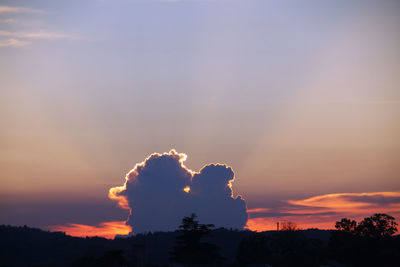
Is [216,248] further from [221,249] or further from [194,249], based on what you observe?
[221,249]

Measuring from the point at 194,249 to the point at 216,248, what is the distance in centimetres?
414

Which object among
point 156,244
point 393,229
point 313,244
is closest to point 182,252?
point 313,244

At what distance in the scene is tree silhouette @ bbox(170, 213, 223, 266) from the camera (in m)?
107

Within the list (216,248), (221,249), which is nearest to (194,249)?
(216,248)

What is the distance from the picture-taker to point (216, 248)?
109m

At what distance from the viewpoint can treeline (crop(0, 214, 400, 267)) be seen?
10981 centimetres

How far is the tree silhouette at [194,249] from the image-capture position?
107 m

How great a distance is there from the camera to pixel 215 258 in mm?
108625

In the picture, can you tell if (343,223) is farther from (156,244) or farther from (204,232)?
(156,244)

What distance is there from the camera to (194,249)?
4316 inches

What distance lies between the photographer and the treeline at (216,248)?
10981 centimetres

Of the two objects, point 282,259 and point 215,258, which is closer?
point 215,258

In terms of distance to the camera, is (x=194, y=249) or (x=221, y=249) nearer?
(x=194, y=249)

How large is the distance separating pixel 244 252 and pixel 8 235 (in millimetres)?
89414
